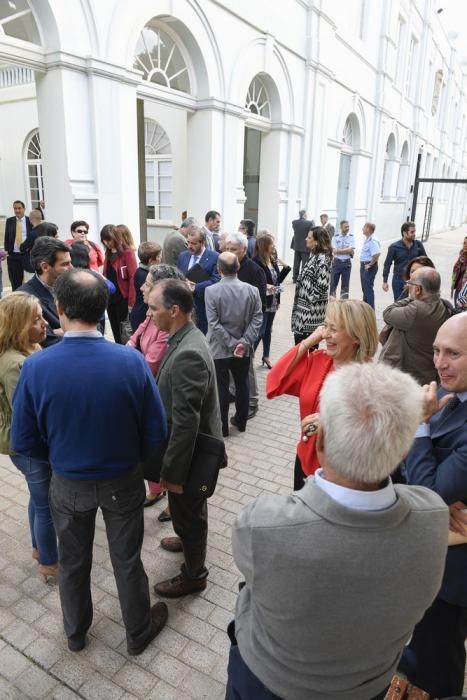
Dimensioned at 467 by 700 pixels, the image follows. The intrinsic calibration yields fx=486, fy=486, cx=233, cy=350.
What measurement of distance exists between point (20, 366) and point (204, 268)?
3.18 metres

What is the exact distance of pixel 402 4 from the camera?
21.0 metres

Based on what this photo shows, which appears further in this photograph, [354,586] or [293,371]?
[293,371]

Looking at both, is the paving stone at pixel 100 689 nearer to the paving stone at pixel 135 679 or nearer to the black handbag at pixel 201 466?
the paving stone at pixel 135 679

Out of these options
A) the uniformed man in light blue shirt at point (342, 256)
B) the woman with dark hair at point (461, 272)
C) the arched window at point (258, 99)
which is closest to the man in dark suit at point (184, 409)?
the woman with dark hair at point (461, 272)

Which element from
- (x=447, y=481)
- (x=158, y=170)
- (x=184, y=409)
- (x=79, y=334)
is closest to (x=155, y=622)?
(x=184, y=409)

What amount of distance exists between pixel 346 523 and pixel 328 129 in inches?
668

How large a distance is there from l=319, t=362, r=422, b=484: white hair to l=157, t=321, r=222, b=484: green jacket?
1.34 metres

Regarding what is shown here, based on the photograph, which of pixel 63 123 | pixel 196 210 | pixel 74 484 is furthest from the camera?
pixel 196 210

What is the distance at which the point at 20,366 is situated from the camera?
8.34ft

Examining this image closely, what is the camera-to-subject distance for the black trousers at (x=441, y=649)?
1.95 meters

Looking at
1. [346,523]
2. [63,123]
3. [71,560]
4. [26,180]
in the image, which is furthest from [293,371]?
[26,180]

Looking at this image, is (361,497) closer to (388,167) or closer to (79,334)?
(79,334)

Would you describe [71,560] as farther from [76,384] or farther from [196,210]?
[196,210]

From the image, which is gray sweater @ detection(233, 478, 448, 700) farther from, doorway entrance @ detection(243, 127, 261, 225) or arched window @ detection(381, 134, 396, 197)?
arched window @ detection(381, 134, 396, 197)
